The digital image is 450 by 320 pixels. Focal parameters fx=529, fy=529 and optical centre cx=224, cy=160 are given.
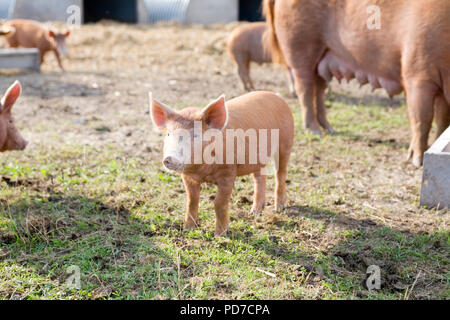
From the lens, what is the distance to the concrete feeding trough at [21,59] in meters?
9.51

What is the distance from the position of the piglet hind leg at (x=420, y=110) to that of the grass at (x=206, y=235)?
0.76 ft

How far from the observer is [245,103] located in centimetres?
361

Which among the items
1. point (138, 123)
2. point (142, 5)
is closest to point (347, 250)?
point (138, 123)

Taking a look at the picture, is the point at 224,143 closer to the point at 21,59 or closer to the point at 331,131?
the point at 331,131

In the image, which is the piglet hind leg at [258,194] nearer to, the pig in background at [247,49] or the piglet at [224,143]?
the piglet at [224,143]

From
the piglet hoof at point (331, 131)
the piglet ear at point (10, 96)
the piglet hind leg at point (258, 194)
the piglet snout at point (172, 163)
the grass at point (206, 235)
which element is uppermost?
the piglet ear at point (10, 96)

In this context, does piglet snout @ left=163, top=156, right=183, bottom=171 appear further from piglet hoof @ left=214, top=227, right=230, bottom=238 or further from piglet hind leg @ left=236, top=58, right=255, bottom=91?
piglet hind leg @ left=236, top=58, right=255, bottom=91

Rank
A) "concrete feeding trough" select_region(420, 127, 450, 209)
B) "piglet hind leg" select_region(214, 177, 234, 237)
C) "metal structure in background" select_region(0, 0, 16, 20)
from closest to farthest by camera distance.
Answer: "piglet hind leg" select_region(214, 177, 234, 237), "concrete feeding trough" select_region(420, 127, 450, 209), "metal structure in background" select_region(0, 0, 16, 20)

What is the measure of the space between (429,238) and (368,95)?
5.12m

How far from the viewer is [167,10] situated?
17781mm

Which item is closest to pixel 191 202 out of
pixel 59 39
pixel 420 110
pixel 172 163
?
pixel 172 163

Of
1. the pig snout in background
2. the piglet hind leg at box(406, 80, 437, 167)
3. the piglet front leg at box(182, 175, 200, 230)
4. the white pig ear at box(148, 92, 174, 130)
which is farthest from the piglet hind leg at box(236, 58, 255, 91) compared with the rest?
the white pig ear at box(148, 92, 174, 130)

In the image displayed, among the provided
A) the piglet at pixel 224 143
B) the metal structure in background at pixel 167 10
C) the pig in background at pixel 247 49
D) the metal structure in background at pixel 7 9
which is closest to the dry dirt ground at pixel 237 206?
the piglet at pixel 224 143

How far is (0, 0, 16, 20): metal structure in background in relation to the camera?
1575 cm
